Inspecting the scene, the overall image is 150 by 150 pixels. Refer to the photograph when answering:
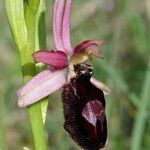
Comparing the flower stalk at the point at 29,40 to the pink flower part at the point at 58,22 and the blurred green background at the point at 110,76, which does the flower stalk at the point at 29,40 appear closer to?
the pink flower part at the point at 58,22

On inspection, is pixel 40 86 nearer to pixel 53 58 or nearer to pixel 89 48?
pixel 53 58

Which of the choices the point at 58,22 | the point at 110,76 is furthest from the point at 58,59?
the point at 110,76

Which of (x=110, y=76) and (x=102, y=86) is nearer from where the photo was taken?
(x=102, y=86)

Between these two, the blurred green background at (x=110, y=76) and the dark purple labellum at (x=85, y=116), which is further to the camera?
the blurred green background at (x=110, y=76)

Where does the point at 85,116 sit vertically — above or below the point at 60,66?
below

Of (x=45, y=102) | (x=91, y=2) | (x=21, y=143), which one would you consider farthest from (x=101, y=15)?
(x=45, y=102)

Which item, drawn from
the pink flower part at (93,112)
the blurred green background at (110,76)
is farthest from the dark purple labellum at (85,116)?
the blurred green background at (110,76)
